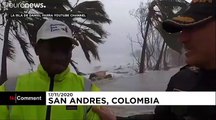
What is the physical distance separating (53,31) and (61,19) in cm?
16

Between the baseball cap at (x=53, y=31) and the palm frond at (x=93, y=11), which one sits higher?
the palm frond at (x=93, y=11)

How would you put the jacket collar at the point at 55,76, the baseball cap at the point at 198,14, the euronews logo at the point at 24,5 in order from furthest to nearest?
the euronews logo at the point at 24,5 < the jacket collar at the point at 55,76 < the baseball cap at the point at 198,14

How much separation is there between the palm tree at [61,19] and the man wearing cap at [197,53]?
0.44m

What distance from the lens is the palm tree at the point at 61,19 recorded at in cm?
189

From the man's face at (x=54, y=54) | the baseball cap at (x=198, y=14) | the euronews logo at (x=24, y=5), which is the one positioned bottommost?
the man's face at (x=54, y=54)

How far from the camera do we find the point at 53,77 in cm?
175

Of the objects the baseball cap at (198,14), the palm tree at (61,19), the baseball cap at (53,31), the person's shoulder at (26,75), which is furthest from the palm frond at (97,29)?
the baseball cap at (198,14)

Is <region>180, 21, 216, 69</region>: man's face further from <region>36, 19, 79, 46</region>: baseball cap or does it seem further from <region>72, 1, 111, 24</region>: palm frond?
<region>36, 19, 79, 46</region>: baseball cap

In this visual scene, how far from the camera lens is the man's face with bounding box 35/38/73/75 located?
176 cm

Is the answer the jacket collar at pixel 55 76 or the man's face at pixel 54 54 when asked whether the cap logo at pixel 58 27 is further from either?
the jacket collar at pixel 55 76

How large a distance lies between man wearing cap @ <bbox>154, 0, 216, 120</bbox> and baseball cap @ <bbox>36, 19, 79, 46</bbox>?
0.52 metres

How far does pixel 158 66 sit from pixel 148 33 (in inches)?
8.0

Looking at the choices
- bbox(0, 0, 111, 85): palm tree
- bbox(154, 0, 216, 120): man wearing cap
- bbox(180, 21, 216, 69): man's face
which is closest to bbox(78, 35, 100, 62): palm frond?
bbox(0, 0, 111, 85): palm tree

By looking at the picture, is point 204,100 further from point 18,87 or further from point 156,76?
point 18,87
